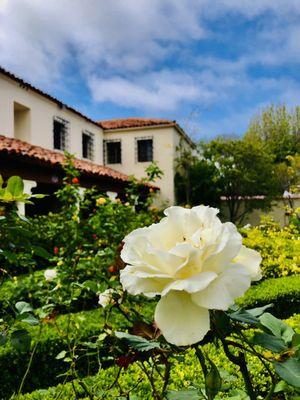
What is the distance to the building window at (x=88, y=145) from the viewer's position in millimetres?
17609

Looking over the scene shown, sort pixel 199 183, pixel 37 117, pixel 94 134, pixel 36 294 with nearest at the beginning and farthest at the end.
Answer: pixel 36 294, pixel 37 117, pixel 94 134, pixel 199 183

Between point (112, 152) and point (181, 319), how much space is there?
62.1 feet

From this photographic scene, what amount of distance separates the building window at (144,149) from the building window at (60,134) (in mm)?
4179

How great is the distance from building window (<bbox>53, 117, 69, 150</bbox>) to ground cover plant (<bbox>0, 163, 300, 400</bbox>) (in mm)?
7777

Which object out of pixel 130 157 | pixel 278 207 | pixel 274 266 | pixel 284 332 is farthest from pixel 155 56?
pixel 284 332

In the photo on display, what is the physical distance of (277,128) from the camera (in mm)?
Result: 29266

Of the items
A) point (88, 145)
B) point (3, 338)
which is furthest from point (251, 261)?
point (88, 145)

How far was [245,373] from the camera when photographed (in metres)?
0.81

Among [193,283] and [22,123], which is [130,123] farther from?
[193,283]

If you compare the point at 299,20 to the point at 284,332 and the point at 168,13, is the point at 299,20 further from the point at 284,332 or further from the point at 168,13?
the point at 284,332

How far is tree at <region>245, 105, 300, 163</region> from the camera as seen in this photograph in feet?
94.4

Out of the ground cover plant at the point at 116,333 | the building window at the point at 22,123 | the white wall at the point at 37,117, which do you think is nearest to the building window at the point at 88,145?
the white wall at the point at 37,117

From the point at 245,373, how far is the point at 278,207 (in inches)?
867

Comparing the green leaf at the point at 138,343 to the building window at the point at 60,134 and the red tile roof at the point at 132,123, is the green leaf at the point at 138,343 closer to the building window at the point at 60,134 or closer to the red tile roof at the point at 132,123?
the building window at the point at 60,134
